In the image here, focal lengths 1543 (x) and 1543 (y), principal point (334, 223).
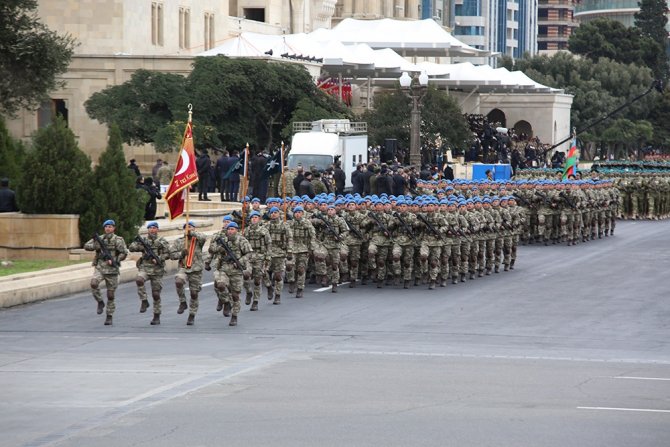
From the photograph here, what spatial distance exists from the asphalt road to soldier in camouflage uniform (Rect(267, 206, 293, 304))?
35 centimetres

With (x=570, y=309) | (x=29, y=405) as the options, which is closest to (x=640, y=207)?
(x=570, y=309)

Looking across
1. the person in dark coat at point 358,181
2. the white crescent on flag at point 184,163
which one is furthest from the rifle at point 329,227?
the person in dark coat at point 358,181

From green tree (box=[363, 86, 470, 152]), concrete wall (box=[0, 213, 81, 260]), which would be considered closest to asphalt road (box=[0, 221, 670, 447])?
concrete wall (box=[0, 213, 81, 260])

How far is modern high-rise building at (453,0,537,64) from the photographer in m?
148

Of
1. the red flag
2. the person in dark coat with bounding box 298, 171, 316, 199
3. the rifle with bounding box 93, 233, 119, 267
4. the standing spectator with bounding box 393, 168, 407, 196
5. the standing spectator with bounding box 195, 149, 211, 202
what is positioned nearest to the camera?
the rifle with bounding box 93, 233, 119, 267

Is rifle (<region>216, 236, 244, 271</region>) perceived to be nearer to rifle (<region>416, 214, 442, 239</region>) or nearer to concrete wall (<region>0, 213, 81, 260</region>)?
rifle (<region>416, 214, 442, 239</region>)

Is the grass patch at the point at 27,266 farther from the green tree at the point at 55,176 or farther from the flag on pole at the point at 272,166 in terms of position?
the flag on pole at the point at 272,166

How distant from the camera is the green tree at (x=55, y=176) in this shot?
94.3ft

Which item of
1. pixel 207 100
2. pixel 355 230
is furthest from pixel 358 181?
pixel 355 230

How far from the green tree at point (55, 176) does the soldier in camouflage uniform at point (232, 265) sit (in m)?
7.91

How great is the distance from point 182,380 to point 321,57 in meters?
48.3

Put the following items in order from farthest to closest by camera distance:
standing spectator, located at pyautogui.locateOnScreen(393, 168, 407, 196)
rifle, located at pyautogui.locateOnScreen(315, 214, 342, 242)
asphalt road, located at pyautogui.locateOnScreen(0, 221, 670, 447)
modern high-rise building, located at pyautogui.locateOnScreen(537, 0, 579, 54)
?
1. modern high-rise building, located at pyautogui.locateOnScreen(537, 0, 579, 54)
2. standing spectator, located at pyautogui.locateOnScreen(393, 168, 407, 196)
3. rifle, located at pyautogui.locateOnScreen(315, 214, 342, 242)
4. asphalt road, located at pyautogui.locateOnScreen(0, 221, 670, 447)

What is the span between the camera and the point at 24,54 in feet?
115

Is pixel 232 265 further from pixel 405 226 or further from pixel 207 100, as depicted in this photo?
pixel 207 100
